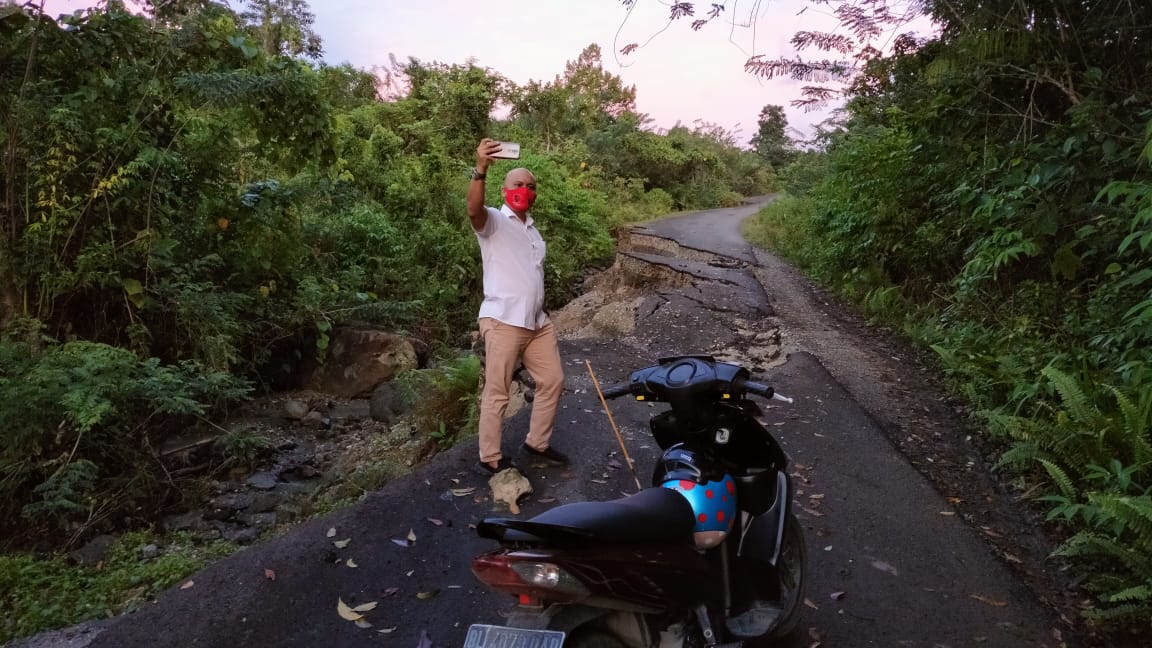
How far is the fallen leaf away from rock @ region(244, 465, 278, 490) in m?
3.77

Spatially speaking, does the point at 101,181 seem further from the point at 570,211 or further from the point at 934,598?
the point at 570,211

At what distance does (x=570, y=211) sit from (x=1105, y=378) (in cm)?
1237

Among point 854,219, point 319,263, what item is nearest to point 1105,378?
point 854,219

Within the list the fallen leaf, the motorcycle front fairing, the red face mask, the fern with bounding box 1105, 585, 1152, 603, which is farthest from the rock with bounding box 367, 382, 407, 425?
the fern with bounding box 1105, 585, 1152, 603

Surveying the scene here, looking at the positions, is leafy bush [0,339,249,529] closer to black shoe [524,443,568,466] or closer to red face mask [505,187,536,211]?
black shoe [524,443,568,466]

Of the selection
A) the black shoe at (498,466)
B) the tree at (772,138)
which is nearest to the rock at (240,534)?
the black shoe at (498,466)

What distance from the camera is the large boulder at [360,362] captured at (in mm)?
9594

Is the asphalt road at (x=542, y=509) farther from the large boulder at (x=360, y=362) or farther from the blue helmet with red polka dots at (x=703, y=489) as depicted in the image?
the large boulder at (x=360, y=362)

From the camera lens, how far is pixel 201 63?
7172 millimetres

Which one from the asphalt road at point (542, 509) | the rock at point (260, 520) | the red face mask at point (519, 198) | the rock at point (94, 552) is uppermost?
the red face mask at point (519, 198)

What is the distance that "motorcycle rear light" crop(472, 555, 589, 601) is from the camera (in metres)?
1.92

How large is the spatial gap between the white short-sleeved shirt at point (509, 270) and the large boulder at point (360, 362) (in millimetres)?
5621

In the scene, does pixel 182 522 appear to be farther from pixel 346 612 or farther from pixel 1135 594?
pixel 1135 594

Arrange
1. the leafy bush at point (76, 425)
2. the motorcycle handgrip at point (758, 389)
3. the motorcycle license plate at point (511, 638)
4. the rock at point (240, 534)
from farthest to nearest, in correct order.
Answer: the rock at point (240, 534) < the leafy bush at point (76, 425) < the motorcycle handgrip at point (758, 389) < the motorcycle license plate at point (511, 638)
